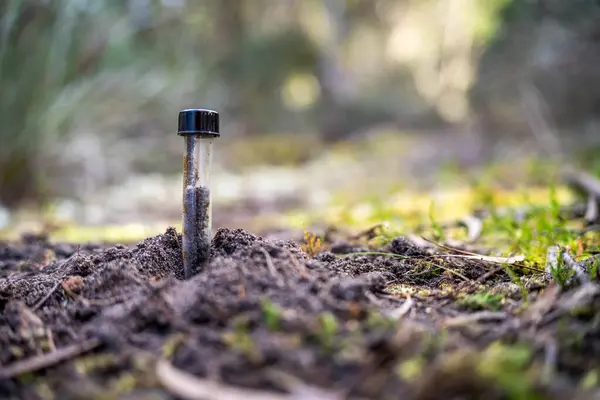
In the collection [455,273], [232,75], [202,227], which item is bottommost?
[455,273]

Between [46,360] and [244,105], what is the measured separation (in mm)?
8956

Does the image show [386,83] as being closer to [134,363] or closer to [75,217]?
[75,217]

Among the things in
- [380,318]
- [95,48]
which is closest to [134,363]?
[380,318]

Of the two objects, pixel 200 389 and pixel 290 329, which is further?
pixel 290 329

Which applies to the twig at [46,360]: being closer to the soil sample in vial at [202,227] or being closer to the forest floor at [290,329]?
the forest floor at [290,329]

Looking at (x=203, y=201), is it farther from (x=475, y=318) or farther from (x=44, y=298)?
(x=475, y=318)

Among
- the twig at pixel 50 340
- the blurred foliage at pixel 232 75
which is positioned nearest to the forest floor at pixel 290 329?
the twig at pixel 50 340

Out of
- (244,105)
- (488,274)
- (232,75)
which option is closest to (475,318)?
(488,274)

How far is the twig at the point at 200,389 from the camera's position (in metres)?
Result: 0.69

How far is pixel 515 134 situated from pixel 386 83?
893 cm

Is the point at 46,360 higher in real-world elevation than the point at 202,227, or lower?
lower

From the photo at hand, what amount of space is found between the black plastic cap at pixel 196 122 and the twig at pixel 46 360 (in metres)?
0.57

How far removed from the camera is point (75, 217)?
4086 millimetres

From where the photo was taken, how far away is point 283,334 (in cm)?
82
